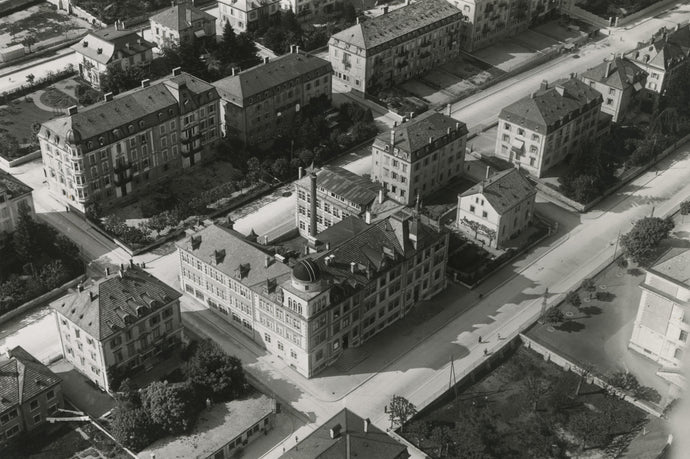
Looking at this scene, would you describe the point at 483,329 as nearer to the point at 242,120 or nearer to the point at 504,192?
the point at 504,192

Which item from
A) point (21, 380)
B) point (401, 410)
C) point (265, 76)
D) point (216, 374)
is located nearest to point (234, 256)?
point (216, 374)

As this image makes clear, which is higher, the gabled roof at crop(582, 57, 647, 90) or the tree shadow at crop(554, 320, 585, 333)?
the gabled roof at crop(582, 57, 647, 90)

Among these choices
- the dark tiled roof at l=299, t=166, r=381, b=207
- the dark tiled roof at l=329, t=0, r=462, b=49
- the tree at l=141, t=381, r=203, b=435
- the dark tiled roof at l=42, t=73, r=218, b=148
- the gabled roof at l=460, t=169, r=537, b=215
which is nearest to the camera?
the tree at l=141, t=381, r=203, b=435

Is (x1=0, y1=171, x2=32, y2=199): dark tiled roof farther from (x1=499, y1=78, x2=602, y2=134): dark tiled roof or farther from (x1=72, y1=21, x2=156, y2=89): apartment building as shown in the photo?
(x1=499, y1=78, x2=602, y2=134): dark tiled roof

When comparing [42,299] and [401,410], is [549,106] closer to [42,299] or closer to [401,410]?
[401,410]

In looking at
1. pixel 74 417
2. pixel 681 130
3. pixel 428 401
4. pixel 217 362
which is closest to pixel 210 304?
pixel 217 362

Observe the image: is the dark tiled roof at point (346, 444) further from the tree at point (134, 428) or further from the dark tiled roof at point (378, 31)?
the dark tiled roof at point (378, 31)

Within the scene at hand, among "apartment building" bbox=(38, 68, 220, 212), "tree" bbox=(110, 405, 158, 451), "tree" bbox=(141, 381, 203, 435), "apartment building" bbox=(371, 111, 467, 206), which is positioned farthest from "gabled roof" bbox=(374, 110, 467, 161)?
"tree" bbox=(110, 405, 158, 451)
